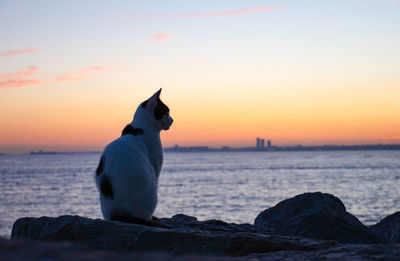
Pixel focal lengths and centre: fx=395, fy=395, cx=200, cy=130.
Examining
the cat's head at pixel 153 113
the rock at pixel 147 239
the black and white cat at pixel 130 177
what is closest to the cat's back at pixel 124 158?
the black and white cat at pixel 130 177

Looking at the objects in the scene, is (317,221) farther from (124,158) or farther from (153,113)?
(124,158)

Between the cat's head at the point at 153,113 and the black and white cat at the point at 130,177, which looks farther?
the cat's head at the point at 153,113

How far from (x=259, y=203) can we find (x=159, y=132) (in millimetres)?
34404

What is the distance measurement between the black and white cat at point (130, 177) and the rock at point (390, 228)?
20.1ft

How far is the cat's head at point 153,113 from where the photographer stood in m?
7.05

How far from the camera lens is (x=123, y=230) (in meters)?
5.14

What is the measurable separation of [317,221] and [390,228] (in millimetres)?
3045

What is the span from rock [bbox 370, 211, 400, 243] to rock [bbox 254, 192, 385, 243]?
0.91m

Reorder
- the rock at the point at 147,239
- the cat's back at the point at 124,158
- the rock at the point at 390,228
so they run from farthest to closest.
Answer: the rock at the point at 390,228 → the cat's back at the point at 124,158 → the rock at the point at 147,239

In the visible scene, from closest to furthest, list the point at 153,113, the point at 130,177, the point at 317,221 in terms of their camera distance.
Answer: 1. the point at 130,177
2. the point at 153,113
3. the point at 317,221

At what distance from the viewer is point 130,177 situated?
5.99 meters

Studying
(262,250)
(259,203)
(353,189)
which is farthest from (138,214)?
(353,189)

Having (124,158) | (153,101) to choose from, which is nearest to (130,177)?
(124,158)

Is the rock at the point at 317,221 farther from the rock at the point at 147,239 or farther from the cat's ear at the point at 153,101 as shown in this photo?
the cat's ear at the point at 153,101
